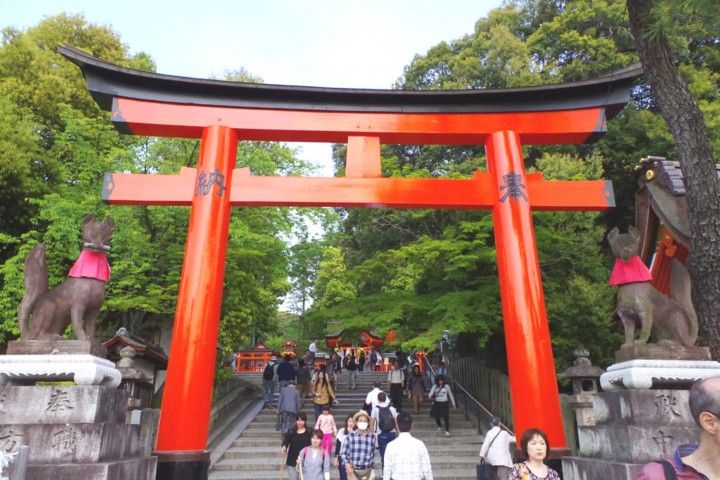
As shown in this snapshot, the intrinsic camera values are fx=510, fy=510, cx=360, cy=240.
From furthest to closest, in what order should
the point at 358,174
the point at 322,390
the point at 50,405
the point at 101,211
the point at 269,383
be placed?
the point at 269,383
the point at 101,211
the point at 322,390
the point at 358,174
the point at 50,405

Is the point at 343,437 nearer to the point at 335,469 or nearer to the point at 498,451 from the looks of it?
the point at 498,451

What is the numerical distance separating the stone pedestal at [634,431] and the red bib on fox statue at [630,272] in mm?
1131

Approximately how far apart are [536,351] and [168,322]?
1307 centimetres

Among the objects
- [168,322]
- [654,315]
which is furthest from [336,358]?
[654,315]

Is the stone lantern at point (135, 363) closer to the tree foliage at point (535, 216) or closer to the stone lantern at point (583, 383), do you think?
the tree foliage at point (535, 216)

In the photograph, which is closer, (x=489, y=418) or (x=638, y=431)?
(x=638, y=431)

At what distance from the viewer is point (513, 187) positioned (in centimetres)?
748

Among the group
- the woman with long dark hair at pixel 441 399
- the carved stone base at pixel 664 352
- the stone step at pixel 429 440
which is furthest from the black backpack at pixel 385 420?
the carved stone base at pixel 664 352

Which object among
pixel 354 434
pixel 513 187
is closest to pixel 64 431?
pixel 354 434

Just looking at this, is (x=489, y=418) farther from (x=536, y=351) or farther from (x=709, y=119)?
(x=709, y=119)

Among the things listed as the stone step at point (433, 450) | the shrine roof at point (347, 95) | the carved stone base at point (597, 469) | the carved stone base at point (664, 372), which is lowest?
the carved stone base at point (597, 469)

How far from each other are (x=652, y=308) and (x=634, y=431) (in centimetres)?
133

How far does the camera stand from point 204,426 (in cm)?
633

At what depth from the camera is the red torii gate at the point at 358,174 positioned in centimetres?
661
